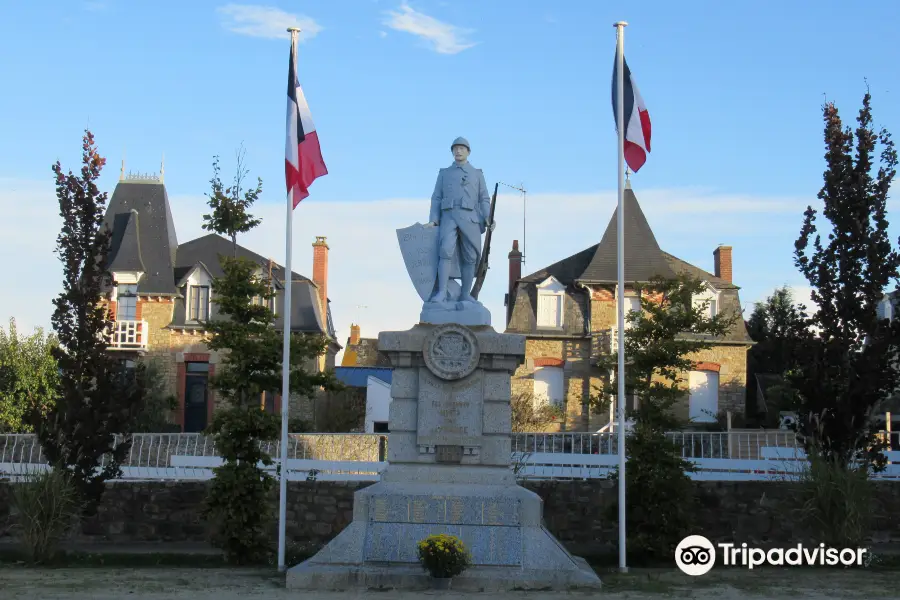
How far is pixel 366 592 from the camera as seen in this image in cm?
1083

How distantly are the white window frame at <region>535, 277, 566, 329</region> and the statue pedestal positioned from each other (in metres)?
20.9

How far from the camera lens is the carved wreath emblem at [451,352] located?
12.1 meters

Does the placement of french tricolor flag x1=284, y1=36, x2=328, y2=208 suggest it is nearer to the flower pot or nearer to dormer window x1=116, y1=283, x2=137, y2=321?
the flower pot

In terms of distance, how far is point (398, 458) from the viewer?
12.1 meters

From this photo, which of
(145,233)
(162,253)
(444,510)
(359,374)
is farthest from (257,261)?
(444,510)

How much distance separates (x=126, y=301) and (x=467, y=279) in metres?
22.9

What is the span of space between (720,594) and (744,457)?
9054 millimetres

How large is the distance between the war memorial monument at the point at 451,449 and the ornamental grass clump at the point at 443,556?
0.70ft

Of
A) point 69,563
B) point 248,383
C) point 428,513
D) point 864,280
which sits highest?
point 864,280

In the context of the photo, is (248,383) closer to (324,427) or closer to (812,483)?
(812,483)

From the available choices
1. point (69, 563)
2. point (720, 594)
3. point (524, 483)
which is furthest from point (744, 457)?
point (69, 563)

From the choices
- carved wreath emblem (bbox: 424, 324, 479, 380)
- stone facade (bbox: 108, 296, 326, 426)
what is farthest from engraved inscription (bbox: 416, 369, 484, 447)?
stone facade (bbox: 108, 296, 326, 426)

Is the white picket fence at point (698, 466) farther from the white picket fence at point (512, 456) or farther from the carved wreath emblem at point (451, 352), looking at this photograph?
the carved wreath emblem at point (451, 352)

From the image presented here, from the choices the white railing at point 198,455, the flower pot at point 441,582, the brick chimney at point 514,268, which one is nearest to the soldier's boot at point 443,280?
the flower pot at point 441,582
